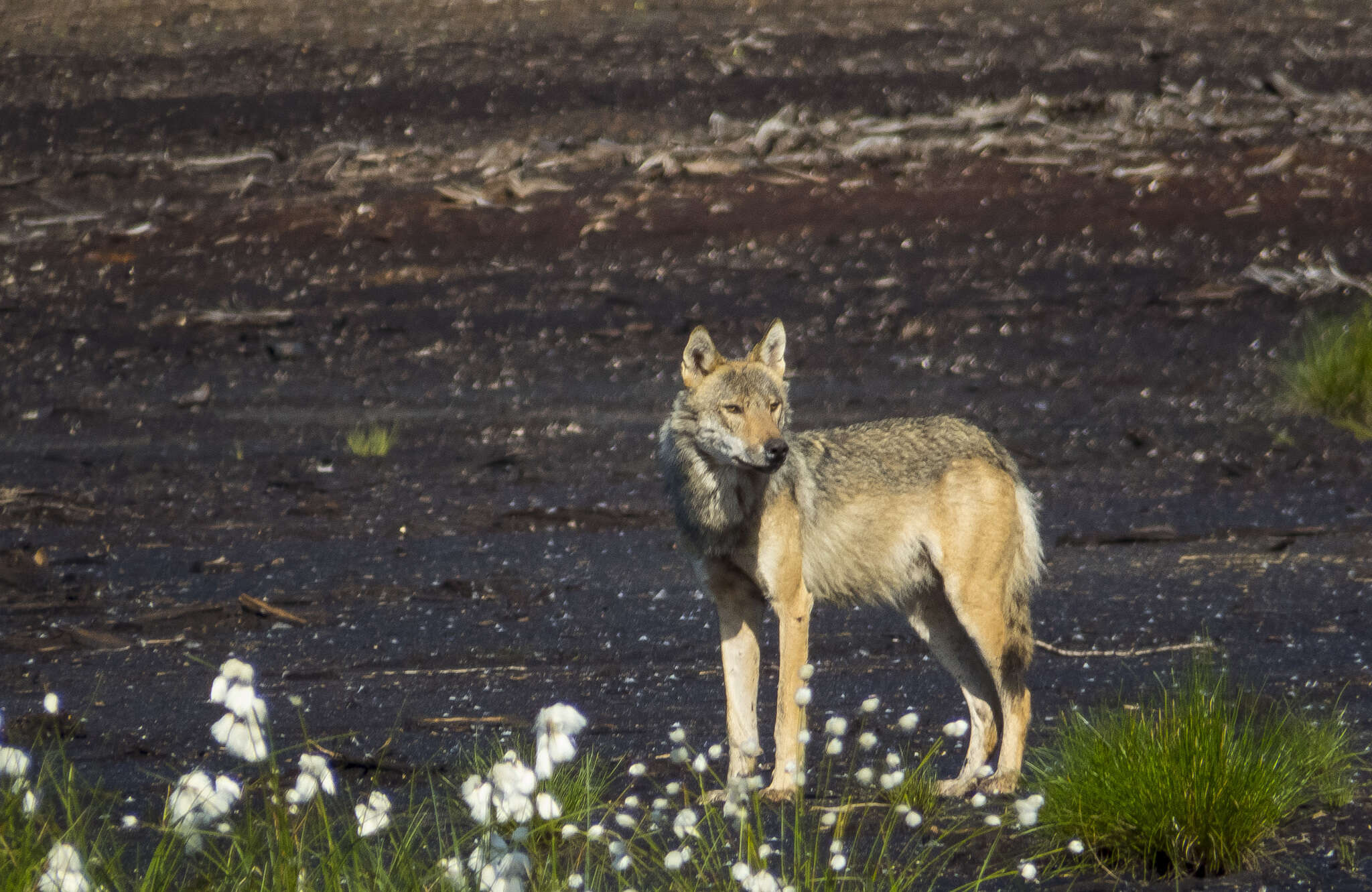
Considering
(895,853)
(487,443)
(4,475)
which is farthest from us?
(487,443)

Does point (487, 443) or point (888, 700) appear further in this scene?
point (487, 443)

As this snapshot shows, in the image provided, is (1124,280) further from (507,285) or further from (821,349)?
(507,285)

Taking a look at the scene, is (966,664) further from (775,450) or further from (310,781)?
(310,781)

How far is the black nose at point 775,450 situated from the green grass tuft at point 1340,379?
8.27m

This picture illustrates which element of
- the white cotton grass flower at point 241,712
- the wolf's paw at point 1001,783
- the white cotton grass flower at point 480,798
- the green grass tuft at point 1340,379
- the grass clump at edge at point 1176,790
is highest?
the white cotton grass flower at point 241,712

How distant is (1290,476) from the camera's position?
38.5 feet

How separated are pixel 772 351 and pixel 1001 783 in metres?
1.82

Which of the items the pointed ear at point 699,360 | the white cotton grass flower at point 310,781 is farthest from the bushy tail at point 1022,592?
the white cotton grass flower at point 310,781

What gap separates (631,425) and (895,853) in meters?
9.11

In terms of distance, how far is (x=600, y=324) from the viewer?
17.1m

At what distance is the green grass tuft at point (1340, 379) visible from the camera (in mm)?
12727

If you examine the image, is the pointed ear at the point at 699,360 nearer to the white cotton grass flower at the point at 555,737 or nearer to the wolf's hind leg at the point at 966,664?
the wolf's hind leg at the point at 966,664

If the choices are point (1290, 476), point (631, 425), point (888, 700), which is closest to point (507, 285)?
point (631, 425)

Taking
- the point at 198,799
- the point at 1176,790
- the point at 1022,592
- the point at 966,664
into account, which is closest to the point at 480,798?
the point at 198,799
